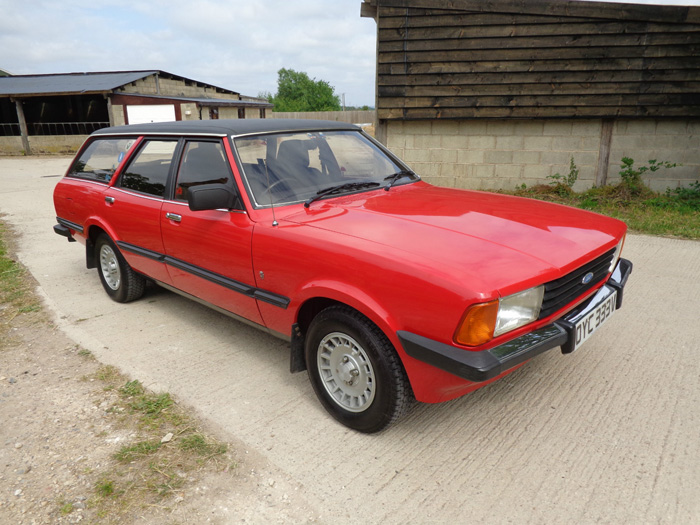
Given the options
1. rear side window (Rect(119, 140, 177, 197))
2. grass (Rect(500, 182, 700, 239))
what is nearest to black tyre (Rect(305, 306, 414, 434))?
rear side window (Rect(119, 140, 177, 197))

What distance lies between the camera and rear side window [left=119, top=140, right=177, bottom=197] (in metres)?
3.85

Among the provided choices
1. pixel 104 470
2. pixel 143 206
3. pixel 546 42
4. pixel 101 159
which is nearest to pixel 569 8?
pixel 546 42

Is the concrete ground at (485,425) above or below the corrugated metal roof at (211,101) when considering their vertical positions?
below

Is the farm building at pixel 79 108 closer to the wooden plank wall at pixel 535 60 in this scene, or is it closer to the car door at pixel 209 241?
the wooden plank wall at pixel 535 60

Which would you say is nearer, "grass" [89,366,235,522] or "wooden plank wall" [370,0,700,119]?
"grass" [89,366,235,522]

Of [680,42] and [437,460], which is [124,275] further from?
[680,42]

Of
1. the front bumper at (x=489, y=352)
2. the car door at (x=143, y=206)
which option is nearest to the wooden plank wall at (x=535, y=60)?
the car door at (x=143, y=206)

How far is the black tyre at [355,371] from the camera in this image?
246 cm

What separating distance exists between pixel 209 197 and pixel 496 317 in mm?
1769

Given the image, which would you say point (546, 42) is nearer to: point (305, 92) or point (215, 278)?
point (215, 278)

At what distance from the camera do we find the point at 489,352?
7.19ft

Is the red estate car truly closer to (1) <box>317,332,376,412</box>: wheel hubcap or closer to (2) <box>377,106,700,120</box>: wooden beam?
(1) <box>317,332,376,412</box>: wheel hubcap

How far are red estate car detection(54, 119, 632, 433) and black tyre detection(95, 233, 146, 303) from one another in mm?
308

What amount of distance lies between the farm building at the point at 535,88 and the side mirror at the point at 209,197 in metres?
7.10
